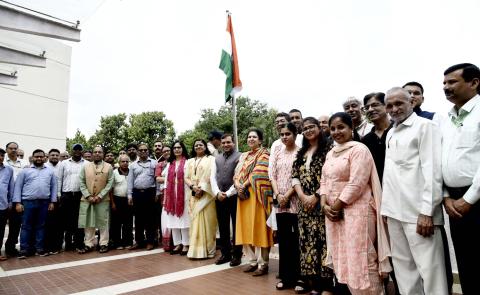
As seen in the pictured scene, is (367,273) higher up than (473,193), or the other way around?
(473,193)

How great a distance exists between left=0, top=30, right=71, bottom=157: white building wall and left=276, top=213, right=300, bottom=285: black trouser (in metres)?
12.5

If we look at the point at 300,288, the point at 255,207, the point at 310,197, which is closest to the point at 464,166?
the point at 310,197

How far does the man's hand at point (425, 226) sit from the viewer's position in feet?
7.64

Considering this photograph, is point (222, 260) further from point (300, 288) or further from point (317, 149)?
point (317, 149)

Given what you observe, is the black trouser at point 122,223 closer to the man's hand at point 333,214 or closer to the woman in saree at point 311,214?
the woman in saree at point 311,214

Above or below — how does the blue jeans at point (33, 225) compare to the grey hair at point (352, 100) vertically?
below

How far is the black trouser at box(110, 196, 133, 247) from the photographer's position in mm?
6414

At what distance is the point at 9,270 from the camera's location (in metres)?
4.82

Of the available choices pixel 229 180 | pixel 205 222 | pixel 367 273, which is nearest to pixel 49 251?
pixel 205 222

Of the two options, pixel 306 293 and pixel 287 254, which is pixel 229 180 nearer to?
pixel 287 254

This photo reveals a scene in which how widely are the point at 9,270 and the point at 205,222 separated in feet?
9.84

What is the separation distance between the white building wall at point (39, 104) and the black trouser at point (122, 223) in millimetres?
8916

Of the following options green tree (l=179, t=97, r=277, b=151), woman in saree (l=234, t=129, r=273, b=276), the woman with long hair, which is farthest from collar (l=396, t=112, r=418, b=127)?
green tree (l=179, t=97, r=277, b=151)

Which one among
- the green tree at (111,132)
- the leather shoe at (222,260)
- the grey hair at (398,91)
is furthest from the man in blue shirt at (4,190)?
the green tree at (111,132)
